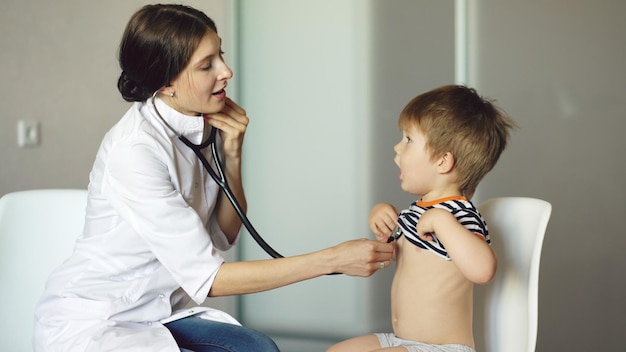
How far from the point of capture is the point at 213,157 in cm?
174

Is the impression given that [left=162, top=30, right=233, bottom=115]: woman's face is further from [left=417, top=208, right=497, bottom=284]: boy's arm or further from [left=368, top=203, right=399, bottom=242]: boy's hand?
[left=417, top=208, right=497, bottom=284]: boy's arm

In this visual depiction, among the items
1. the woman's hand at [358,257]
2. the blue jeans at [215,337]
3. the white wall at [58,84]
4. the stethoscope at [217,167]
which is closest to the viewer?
the woman's hand at [358,257]

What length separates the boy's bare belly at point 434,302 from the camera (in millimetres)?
1587

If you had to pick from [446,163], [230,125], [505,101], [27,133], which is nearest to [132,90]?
[230,125]

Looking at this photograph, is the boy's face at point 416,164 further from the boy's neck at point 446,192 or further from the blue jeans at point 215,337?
the blue jeans at point 215,337

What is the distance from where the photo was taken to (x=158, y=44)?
5.19 feet

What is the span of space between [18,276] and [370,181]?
1682 mm

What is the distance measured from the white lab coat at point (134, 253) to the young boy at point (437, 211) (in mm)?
372

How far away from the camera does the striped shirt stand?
5.11 feet

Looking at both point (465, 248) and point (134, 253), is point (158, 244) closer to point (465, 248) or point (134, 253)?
point (134, 253)

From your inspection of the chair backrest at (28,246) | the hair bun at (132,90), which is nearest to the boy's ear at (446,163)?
the hair bun at (132,90)

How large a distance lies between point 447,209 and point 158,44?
25.9 inches

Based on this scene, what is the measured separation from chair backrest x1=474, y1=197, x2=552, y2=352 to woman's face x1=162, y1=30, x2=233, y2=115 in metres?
0.64

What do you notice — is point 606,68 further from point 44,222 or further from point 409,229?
point 44,222
